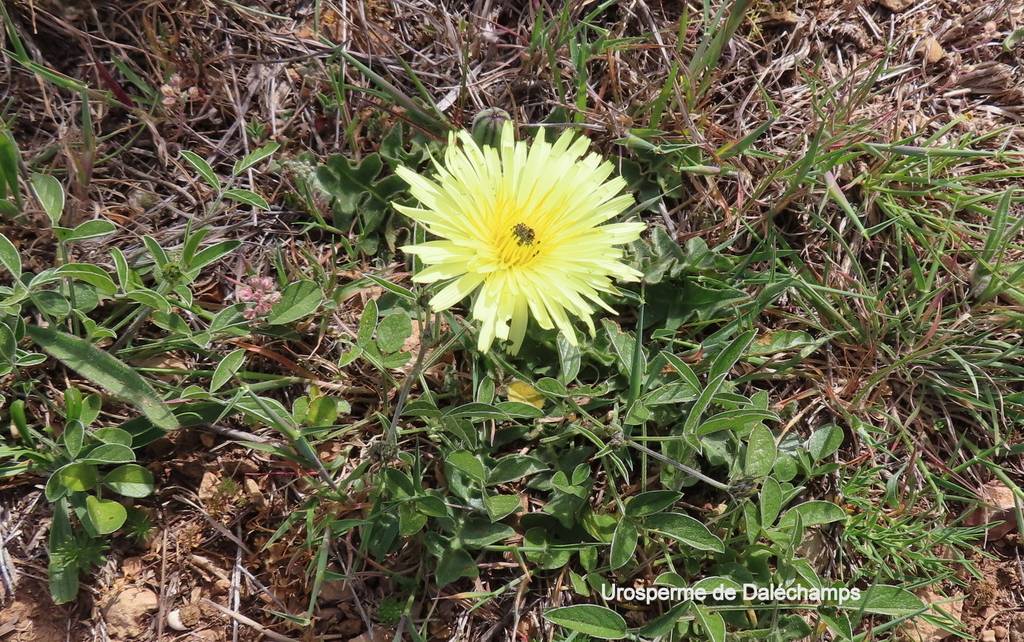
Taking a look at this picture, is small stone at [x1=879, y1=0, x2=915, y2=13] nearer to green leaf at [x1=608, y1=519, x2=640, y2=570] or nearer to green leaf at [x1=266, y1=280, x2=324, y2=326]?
green leaf at [x1=608, y1=519, x2=640, y2=570]

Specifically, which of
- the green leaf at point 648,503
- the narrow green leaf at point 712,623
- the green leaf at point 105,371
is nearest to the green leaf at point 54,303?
the green leaf at point 105,371

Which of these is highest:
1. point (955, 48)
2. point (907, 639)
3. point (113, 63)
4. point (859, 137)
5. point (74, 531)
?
point (955, 48)

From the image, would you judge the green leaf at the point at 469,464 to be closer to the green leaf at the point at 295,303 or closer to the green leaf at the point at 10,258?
the green leaf at the point at 295,303

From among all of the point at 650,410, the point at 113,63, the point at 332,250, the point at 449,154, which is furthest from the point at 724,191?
the point at 113,63

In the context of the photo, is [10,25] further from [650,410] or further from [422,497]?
[650,410]

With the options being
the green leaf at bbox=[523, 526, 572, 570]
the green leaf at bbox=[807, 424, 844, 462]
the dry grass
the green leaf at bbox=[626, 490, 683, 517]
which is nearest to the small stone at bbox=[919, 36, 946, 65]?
the dry grass

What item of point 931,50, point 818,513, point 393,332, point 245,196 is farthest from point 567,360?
point 931,50

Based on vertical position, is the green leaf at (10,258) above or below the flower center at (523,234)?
below
